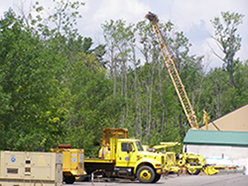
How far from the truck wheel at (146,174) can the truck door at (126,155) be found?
2.26 feet

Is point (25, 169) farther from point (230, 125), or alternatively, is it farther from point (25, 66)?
point (230, 125)

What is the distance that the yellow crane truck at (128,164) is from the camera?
27.9 m

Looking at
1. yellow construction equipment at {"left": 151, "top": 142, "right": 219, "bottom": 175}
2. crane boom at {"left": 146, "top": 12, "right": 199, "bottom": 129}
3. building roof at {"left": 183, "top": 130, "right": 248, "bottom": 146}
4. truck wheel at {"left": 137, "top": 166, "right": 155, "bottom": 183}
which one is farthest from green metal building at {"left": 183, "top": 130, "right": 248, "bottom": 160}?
truck wheel at {"left": 137, "top": 166, "right": 155, "bottom": 183}

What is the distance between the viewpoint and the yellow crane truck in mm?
27938

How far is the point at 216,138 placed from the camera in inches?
2060

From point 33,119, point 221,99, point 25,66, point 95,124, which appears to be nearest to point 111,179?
point 33,119

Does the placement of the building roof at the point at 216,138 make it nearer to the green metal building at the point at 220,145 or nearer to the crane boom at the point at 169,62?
the green metal building at the point at 220,145

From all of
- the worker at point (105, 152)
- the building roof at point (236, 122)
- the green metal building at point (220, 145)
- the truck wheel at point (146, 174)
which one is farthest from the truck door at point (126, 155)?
the building roof at point (236, 122)

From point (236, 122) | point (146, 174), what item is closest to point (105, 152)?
point (146, 174)

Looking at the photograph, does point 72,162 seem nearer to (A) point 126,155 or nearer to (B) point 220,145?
(A) point 126,155

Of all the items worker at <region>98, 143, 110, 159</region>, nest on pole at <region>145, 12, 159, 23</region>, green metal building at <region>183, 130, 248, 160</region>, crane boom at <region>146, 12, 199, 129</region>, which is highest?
nest on pole at <region>145, 12, 159, 23</region>

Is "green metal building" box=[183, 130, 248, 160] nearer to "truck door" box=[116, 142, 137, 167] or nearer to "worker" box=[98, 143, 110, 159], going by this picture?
"worker" box=[98, 143, 110, 159]

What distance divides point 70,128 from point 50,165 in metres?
24.4

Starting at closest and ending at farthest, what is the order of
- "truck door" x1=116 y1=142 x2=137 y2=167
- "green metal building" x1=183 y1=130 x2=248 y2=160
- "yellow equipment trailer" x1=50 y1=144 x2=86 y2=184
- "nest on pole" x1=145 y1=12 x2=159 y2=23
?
"yellow equipment trailer" x1=50 y1=144 x2=86 y2=184, "truck door" x1=116 y1=142 x2=137 y2=167, "green metal building" x1=183 y1=130 x2=248 y2=160, "nest on pole" x1=145 y1=12 x2=159 y2=23
